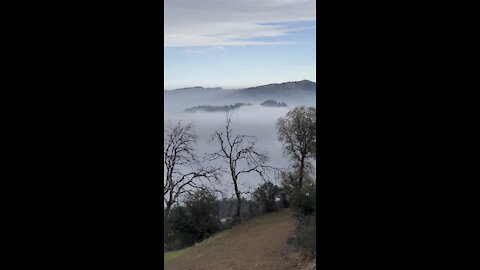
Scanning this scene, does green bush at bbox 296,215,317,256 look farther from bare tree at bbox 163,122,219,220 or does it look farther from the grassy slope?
bare tree at bbox 163,122,219,220

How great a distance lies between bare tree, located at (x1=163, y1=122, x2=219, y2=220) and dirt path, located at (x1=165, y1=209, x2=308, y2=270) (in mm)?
486

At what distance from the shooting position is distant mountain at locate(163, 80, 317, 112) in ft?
11.6

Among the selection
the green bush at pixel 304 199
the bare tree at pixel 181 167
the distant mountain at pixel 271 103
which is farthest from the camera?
the green bush at pixel 304 199

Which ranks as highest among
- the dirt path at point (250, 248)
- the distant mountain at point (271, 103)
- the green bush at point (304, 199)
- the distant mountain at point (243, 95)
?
the distant mountain at point (243, 95)

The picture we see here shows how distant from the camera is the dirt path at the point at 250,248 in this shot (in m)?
4.12

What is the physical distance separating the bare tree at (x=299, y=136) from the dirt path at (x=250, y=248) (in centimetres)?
41

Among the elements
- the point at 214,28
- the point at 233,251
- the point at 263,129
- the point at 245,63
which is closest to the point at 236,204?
the point at 233,251

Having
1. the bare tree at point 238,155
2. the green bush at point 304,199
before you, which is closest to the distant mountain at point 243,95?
the bare tree at point 238,155

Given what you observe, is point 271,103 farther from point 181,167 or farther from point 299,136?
point 181,167

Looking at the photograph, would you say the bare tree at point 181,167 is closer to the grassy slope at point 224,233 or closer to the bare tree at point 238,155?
the bare tree at point 238,155

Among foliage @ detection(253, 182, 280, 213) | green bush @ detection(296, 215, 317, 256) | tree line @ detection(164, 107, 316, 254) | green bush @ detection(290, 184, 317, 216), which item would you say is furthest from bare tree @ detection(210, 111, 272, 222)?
green bush @ detection(296, 215, 317, 256)

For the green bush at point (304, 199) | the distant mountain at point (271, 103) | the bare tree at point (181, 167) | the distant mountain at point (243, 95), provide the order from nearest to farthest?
the distant mountain at point (243, 95) → the distant mountain at point (271, 103) → the bare tree at point (181, 167) → the green bush at point (304, 199)

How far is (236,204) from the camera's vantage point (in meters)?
4.17
